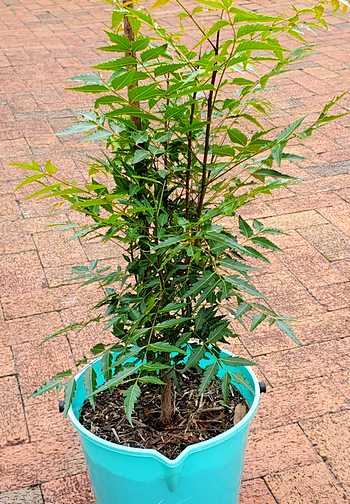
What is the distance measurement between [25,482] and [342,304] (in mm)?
1398

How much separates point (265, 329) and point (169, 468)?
1309 mm

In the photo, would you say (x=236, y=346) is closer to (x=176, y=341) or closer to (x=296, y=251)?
(x=296, y=251)

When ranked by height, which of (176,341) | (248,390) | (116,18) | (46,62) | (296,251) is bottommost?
→ (46,62)

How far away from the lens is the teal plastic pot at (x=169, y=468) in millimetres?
1484

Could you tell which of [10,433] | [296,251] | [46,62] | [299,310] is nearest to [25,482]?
[10,433]

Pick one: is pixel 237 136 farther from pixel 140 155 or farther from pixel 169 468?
pixel 169 468

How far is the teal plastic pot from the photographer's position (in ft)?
4.87

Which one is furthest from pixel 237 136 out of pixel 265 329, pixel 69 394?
pixel 265 329

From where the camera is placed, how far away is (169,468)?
4.84ft

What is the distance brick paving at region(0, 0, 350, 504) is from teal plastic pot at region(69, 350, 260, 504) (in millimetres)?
444

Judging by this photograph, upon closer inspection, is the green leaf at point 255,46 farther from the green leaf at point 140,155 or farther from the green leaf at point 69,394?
the green leaf at point 69,394

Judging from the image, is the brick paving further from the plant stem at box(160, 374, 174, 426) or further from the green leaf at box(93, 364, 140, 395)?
the green leaf at box(93, 364, 140, 395)

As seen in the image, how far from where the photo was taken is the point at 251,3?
300 inches

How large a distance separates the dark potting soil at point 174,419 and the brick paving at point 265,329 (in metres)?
0.45
